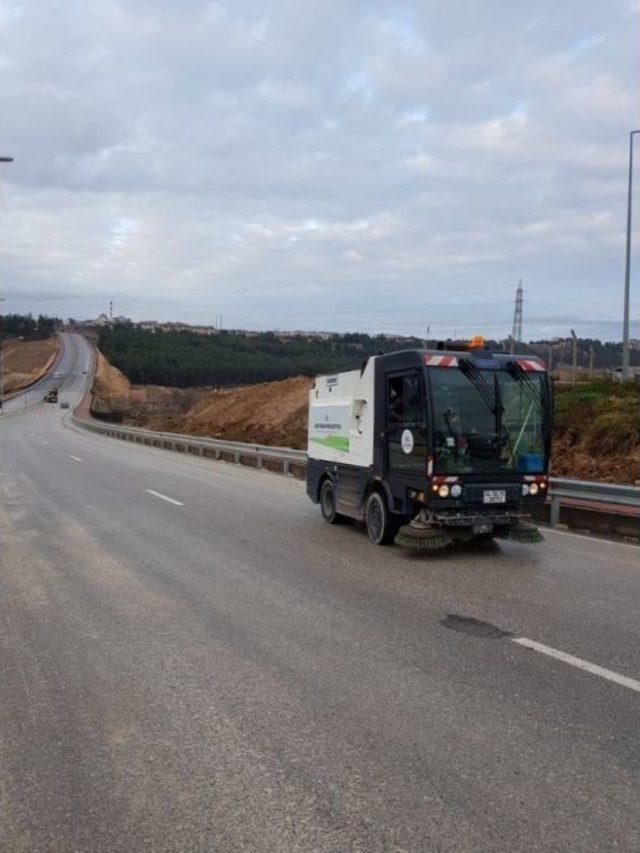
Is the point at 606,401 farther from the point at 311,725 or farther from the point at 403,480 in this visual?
the point at 311,725

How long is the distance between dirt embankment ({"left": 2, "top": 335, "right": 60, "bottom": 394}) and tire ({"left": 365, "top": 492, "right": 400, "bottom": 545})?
118 meters

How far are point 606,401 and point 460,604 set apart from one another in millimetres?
18747

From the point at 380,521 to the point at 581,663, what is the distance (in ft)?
17.5

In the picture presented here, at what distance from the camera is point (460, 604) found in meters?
7.43

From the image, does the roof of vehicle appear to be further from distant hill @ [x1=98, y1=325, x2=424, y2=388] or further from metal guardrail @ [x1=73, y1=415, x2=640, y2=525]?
distant hill @ [x1=98, y1=325, x2=424, y2=388]

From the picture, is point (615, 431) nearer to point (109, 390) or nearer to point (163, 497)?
point (163, 497)

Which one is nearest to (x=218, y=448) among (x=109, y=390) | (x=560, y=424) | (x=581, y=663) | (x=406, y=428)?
(x=560, y=424)

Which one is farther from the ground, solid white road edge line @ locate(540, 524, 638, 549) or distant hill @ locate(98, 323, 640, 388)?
distant hill @ locate(98, 323, 640, 388)

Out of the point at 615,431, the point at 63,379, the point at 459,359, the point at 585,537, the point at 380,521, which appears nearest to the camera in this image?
the point at 459,359

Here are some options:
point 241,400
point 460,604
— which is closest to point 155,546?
point 460,604

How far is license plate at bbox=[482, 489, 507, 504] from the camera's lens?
389 inches

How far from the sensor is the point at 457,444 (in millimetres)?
9742

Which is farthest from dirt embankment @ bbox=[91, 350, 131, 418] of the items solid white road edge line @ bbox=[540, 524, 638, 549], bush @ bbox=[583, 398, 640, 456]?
solid white road edge line @ bbox=[540, 524, 638, 549]

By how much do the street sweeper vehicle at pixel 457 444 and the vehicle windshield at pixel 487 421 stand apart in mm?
12
